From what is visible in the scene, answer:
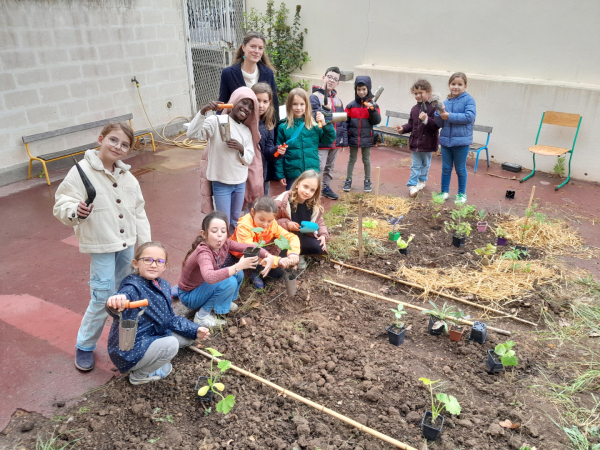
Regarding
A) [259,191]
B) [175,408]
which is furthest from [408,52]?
[175,408]

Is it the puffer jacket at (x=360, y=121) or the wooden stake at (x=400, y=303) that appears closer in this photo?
the wooden stake at (x=400, y=303)

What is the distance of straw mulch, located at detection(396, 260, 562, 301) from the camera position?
4219mm

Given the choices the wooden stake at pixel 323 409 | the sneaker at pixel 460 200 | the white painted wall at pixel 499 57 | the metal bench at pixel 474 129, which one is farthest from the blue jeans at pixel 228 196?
the white painted wall at pixel 499 57

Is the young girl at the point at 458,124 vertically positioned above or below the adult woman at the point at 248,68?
below

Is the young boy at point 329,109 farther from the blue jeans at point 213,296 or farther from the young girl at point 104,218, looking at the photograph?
the young girl at point 104,218

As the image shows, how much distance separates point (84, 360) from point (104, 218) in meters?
1.04

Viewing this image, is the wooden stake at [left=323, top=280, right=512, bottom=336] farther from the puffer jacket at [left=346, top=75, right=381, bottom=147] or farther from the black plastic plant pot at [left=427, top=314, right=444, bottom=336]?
the puffer jacket at [left=346, top=75, right=381, bottom=147]

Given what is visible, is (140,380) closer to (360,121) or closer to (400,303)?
(400,303)

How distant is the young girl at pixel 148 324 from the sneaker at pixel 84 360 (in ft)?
1.26

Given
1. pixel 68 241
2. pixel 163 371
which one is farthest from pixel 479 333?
pixel 68 241

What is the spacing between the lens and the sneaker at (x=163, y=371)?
3.06 meters

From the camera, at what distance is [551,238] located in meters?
5.23

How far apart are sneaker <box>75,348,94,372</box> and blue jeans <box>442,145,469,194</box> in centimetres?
503

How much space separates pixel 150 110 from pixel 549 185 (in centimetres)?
731
